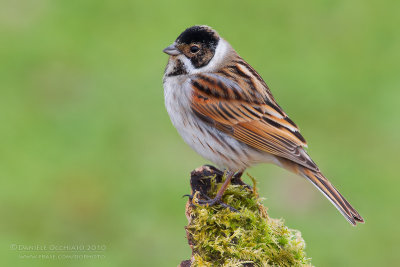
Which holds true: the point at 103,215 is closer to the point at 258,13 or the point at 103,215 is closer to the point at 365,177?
the point at 365,177

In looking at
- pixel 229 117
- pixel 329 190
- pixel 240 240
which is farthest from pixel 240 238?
pixel 229 117

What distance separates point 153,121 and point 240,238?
21.9ft

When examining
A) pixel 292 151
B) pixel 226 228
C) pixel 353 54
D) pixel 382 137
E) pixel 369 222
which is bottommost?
pixel 226 228

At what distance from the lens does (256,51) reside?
13516 mm

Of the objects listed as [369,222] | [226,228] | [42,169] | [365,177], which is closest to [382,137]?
[365,177]

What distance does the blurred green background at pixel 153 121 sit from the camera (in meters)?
10.2

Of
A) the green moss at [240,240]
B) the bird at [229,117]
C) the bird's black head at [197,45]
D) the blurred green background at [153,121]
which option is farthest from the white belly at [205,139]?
the blurred green background at [153,121]

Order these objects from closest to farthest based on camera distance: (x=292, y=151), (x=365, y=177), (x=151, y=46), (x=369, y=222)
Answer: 1. (x=292, y=151)
2. (x=369, y=222)
3. (x=365, y=177)
4. (x=151, y=46)

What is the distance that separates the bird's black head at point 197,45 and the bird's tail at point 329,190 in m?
1.27

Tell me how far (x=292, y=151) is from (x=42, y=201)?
196 inches

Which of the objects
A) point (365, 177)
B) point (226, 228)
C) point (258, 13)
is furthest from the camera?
point (258, 13)

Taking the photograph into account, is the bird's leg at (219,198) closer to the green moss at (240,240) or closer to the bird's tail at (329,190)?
the green moss at (240,240)

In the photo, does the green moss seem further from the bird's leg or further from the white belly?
the white belly

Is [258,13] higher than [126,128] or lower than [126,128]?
higher
